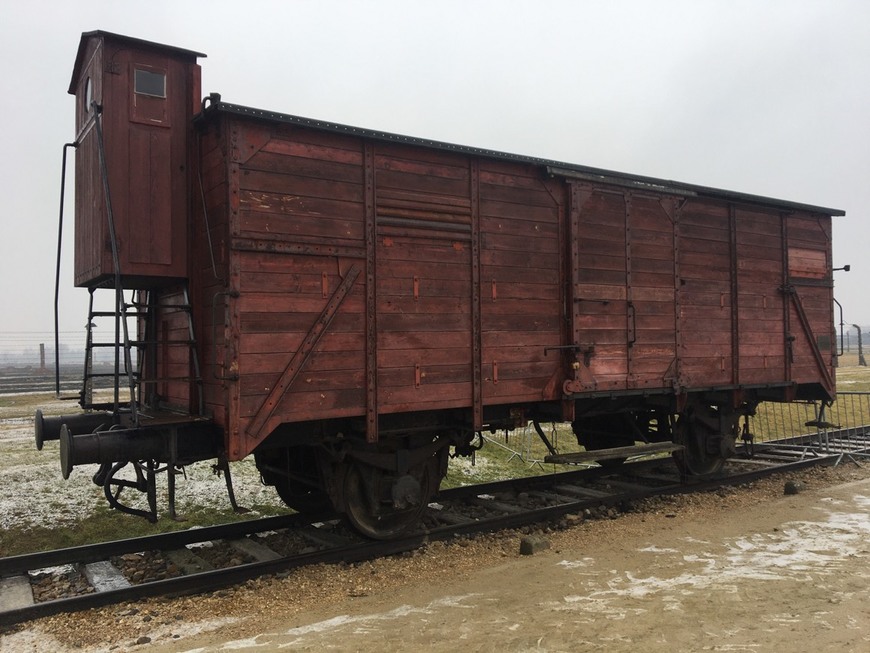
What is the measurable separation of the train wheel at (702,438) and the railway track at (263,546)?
0.25 meters

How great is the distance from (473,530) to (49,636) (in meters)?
3.92

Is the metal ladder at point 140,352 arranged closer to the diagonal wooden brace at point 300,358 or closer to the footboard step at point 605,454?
the diagonal wooden brace at point 300,358

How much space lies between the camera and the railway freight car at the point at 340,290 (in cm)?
562

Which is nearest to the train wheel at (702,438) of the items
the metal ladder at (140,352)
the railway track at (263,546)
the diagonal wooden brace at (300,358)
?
the railway track at (263,546)

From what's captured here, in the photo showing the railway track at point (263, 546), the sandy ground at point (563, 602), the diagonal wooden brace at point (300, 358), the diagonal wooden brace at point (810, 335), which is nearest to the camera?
the sandy ground at point (563, 602)

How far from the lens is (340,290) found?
599 cm

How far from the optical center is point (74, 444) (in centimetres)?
529

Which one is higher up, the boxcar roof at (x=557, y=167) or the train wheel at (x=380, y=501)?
the boxcar roof at (x=557, y=167)

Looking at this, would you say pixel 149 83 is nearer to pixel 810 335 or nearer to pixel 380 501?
pixel 380 501

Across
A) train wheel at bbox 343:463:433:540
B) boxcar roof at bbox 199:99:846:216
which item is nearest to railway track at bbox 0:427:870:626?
train wheel at bbox 343:463:433:540

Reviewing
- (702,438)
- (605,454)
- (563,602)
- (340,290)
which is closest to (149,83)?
(340,290)

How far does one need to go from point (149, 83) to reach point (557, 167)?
4323 mm

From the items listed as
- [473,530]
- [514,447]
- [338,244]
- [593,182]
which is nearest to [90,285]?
[338,244]

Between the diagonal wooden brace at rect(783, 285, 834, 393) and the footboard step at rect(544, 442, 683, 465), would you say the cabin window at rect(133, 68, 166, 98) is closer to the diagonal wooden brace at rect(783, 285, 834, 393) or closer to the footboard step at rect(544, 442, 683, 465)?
the footboard step at rect(544, 442, 683, 465)
